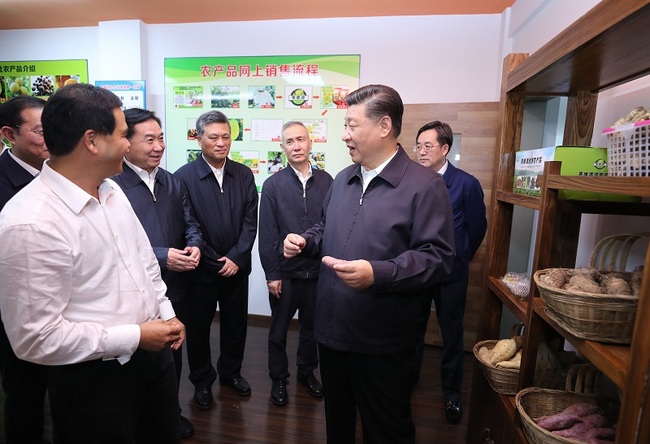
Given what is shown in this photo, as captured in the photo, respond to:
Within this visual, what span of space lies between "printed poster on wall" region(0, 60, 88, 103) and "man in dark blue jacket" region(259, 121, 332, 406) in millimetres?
2627

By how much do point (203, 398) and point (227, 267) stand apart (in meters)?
0.81

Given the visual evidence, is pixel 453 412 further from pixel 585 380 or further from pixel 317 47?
pixel 317 47

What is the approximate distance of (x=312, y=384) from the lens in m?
2.36

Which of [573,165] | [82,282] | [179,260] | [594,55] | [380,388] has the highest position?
[594,55]

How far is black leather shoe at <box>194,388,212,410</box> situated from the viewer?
2.16 metres

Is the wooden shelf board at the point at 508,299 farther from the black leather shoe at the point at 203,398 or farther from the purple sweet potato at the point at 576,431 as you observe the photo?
the black leather shoe at the point at 203,398

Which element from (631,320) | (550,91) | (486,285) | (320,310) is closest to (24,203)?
(320,310)

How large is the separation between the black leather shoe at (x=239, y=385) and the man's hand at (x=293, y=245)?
1.29 meters

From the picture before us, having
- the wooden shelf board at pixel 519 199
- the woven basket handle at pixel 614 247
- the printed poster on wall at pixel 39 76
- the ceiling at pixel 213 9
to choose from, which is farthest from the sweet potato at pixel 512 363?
the printed poster on wall at pixel 39 76

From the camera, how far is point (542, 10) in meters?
2.32

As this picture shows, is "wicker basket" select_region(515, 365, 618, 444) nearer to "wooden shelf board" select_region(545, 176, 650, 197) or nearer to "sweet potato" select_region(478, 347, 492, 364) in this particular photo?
"sweet potato" select_region(478, 347, 492, 364)

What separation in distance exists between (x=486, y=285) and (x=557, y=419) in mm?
729

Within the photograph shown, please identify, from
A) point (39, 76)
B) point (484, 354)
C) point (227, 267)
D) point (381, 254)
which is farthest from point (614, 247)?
point (39, 76)

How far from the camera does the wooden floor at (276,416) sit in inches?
77.6
